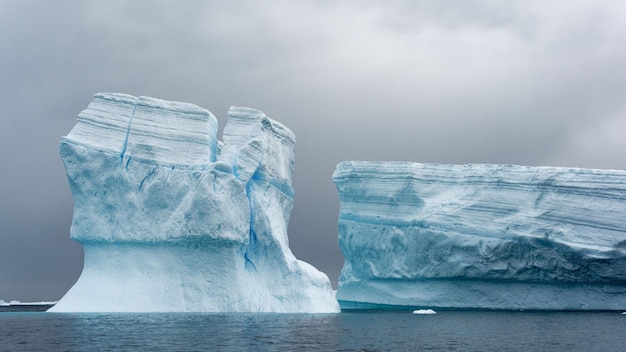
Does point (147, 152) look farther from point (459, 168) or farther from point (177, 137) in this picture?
point (459, 168)

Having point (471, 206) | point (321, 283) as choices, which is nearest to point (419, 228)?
point (471, 206)

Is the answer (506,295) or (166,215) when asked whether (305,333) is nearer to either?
(166,215)

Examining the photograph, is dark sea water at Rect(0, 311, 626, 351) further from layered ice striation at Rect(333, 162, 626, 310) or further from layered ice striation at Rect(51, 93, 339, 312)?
layered ice striation at Rect(333, 162, 626, 310)

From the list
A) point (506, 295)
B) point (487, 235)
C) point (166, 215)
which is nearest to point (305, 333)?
point (166, 215)

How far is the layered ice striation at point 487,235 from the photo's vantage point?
1071 inches

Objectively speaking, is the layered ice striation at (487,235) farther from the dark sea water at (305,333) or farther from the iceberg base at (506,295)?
the dark sea water at (305,333)

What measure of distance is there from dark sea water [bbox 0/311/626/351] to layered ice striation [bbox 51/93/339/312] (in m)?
0.69

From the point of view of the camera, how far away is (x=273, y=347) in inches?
589

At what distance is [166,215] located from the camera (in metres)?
22.9

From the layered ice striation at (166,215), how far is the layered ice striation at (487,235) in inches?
228

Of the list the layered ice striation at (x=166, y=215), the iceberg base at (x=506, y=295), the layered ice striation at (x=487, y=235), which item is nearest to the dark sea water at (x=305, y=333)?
the layered ice striation at (x=166, y=215)

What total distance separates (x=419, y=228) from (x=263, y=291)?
6.86 meters

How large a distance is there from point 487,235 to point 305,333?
11.3m

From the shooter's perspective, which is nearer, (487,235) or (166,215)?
(166,215)
